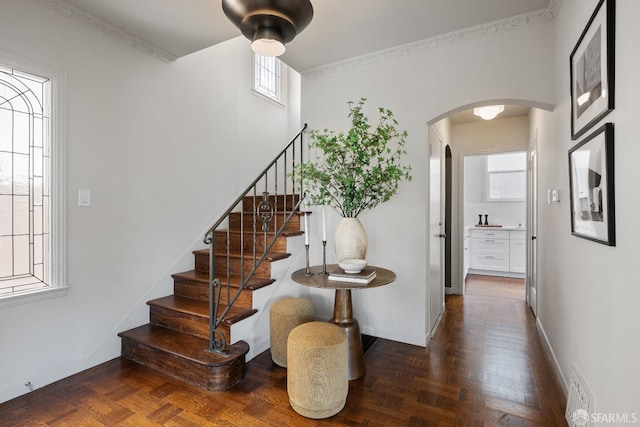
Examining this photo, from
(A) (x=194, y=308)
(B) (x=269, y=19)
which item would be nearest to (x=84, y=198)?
(A) (x=194, y=308)

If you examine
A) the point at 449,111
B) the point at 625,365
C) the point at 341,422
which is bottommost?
the point at 341,422

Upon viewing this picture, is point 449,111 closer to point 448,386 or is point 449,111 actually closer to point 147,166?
point 448,386

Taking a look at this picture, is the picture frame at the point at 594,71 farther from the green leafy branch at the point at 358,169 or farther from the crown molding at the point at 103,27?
the crown molding at the point at 103,27

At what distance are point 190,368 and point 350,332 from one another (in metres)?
1.14

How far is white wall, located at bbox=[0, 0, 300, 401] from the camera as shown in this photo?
7.18 ft

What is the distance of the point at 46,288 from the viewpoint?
7.39 feet

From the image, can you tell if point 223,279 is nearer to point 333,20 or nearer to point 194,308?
point 194,308

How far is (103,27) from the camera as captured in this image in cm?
253

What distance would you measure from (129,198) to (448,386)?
2843mm

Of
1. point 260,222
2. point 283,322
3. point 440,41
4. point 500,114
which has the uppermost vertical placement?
point 440,41

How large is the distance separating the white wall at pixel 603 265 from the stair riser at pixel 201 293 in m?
2.14

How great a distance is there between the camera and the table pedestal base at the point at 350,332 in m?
2.33

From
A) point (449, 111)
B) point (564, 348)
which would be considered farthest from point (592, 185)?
point (449, 111)

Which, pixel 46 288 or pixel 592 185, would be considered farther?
pixel 46 288
